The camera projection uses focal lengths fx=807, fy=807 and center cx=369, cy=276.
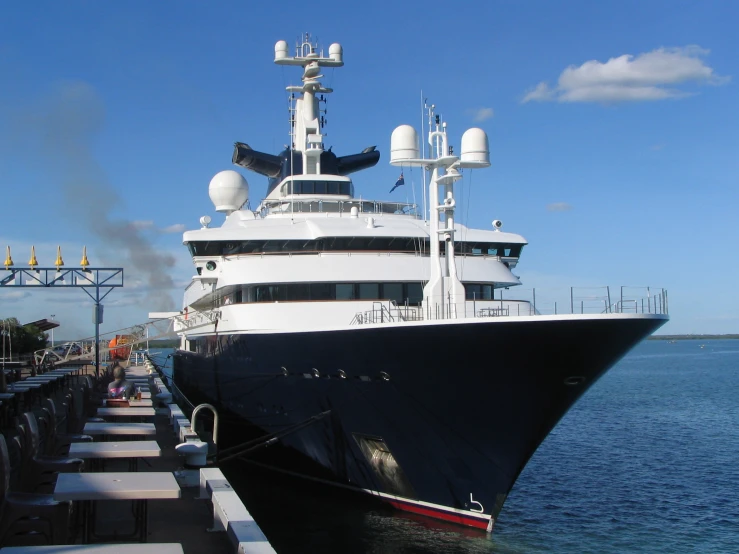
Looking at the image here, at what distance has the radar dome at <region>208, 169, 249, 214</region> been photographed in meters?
28.1

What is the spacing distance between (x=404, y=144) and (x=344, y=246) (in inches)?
155

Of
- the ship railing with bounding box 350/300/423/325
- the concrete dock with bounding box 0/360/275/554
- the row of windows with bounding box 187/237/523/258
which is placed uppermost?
the row of windows with bounding box 187/237/523/258

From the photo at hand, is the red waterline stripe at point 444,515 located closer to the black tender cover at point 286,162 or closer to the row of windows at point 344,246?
the row of windows at point 344,246

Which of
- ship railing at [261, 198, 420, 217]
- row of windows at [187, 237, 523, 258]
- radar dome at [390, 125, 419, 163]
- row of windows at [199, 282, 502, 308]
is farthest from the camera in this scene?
ship railing at [261, 198, 420, 217]

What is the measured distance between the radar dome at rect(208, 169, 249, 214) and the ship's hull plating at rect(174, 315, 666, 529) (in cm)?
1066

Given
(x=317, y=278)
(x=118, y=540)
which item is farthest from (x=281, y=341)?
(x=118, y=540)

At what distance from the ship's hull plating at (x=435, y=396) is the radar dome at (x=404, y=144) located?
3.84 metres

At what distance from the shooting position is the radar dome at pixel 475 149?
1653 centimetres

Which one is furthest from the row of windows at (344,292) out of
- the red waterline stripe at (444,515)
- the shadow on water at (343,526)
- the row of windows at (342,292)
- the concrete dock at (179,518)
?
the concrete dock at (179,518)

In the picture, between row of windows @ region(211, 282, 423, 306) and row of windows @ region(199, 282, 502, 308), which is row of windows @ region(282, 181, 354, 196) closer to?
row of windows @ region(199, 282, 502, 308)

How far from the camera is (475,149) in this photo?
1655 centimetres

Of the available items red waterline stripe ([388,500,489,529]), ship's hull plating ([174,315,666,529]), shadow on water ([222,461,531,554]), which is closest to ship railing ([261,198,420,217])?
ship's hull plating ([174,315,666,529])

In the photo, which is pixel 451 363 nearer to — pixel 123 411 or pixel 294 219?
pixel 123 411

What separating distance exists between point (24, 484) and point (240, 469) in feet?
42.7
